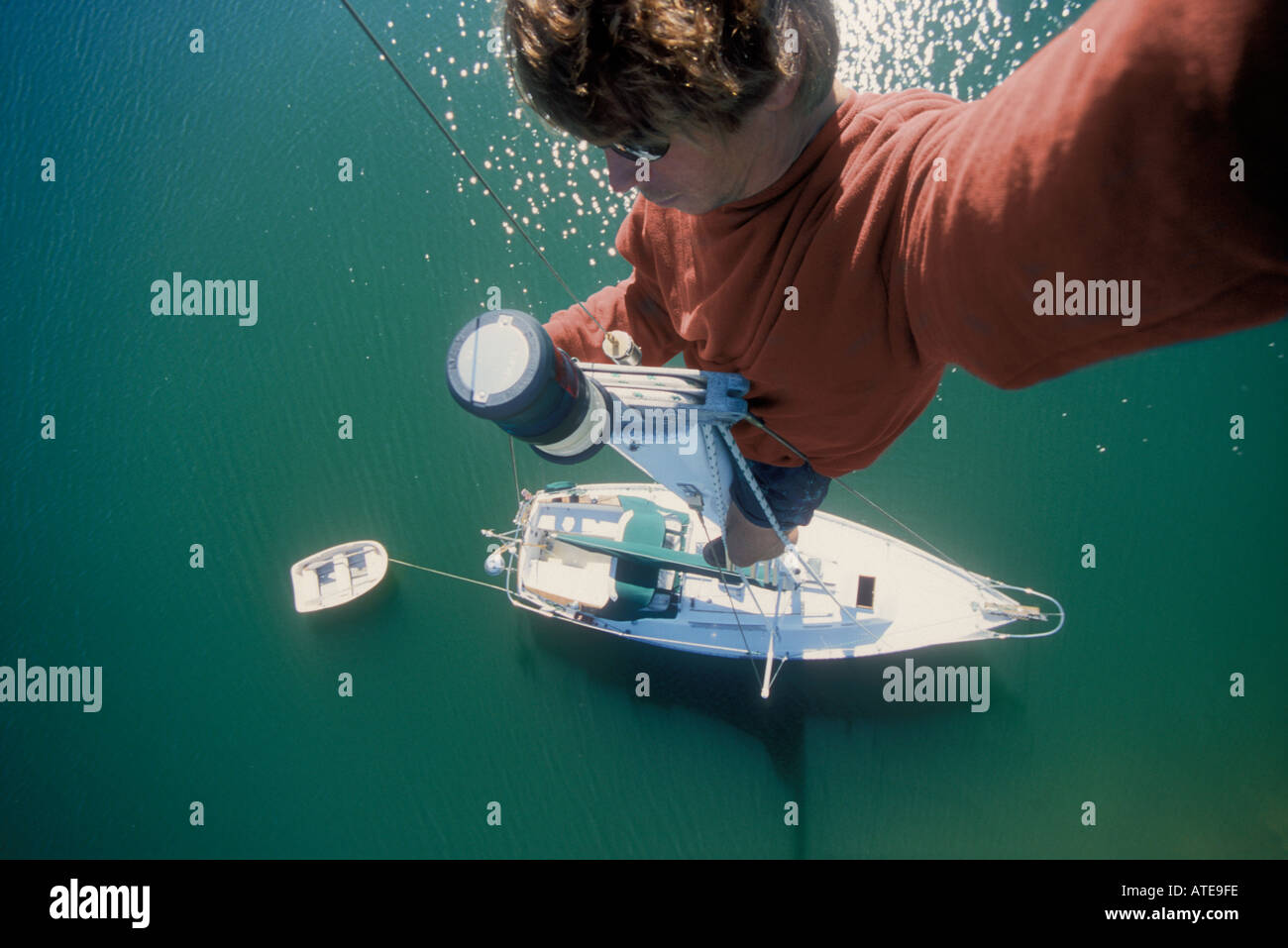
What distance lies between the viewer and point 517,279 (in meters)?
8.29

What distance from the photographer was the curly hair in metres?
1.11

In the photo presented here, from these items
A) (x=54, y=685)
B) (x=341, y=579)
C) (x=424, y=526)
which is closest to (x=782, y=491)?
(x=424, y=526)

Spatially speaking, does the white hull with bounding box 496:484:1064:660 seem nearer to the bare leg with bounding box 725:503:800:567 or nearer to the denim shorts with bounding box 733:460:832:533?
the bare leg with bounding box 725:503:800:567

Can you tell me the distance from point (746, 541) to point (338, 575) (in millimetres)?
5820

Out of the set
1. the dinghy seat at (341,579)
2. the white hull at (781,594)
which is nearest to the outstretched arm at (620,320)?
the white hull at (781,594)

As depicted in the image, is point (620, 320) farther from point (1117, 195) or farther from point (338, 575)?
point (338, 575)

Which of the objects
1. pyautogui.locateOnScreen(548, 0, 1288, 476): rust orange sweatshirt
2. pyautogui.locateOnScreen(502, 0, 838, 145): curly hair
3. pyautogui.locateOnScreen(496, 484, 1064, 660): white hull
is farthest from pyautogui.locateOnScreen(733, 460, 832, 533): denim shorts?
pyautogui.locateOnScreen(496, 484, 1064, 660): white hull

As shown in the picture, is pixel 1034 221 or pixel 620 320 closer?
pixel 1034 221

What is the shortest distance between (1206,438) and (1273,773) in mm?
4085

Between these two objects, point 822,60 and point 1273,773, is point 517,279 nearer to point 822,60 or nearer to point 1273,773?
point 822,60

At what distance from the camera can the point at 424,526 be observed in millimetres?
8258

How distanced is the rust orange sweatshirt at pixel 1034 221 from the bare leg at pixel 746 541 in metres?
2.55

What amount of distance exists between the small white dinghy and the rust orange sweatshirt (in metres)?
7.41

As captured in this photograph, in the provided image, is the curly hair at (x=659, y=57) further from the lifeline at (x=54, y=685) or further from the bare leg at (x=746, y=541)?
the lifeline at (x=54, y=685)
